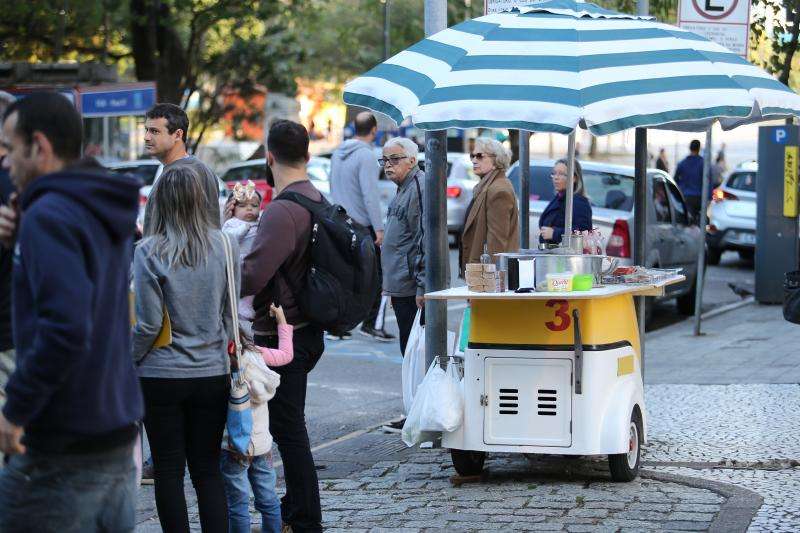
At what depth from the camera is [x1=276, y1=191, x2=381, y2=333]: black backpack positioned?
5812mm

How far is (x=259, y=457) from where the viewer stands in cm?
568

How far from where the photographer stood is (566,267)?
6941 mm

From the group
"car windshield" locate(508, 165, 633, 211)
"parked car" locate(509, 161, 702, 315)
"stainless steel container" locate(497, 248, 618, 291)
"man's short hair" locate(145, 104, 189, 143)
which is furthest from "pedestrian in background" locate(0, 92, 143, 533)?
"car windshield" locate(508, 165, 633, 211)

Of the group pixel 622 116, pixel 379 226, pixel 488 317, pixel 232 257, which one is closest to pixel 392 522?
pixel 488 317

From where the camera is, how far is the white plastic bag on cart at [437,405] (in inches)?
274

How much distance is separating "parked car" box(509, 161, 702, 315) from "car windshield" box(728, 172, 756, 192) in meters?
6.62

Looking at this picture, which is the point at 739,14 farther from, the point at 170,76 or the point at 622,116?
the point at 170,76

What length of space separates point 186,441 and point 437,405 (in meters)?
2.10

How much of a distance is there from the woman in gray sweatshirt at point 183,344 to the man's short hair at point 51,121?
141 centimetres

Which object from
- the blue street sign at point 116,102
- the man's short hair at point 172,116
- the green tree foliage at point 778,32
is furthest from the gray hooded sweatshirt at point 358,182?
the blue street sign at point 116,102

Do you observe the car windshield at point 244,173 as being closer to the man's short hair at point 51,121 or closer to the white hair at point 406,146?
the white hair at point 406,146

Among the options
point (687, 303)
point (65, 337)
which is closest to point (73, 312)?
point (65, 337)

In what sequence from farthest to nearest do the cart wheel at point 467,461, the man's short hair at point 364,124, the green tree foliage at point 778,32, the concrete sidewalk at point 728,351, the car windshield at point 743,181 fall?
the car windshield at point 743,181 < the green tree foliage at point 778,32 < the man's short hair at point 364,124 < the concrete sidewalk at point 728,351 < the cart wheel at point 467,461

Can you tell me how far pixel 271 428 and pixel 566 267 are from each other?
194cm
